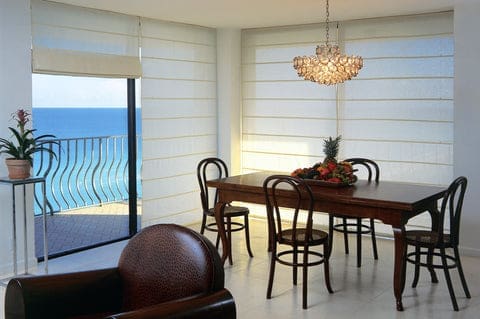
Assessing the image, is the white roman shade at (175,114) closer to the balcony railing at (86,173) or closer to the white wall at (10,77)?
the balcony railing at (86,173)

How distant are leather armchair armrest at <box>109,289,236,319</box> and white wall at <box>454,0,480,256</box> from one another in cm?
359


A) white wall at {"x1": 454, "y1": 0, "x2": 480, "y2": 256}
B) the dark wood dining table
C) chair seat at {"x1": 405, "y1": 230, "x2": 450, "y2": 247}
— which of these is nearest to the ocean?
the dark wood dining table

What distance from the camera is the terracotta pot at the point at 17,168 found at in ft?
14.8

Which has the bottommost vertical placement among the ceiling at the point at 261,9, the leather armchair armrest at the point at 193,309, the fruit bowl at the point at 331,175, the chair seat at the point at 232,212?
the chair seat at the point at 232,212

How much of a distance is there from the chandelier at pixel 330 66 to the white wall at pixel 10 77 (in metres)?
2.32

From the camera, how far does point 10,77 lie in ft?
15.6

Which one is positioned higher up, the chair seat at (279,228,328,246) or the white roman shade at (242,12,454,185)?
the white roman shade at (242,12,454,185)

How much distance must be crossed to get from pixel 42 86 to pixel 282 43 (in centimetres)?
272

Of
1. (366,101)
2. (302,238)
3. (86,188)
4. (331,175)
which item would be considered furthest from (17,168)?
(366,101)

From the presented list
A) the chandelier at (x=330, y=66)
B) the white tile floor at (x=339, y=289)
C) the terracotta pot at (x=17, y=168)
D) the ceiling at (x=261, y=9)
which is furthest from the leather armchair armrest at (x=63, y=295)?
the ceiling at (x=261, y=9)

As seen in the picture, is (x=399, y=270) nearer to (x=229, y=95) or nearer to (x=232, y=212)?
(x=232, y=212)

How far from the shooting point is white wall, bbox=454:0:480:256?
5250mm

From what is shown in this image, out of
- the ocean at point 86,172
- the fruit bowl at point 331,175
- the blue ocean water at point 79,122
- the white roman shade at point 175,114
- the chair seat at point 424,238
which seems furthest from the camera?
the blue ocean water at point 79,122

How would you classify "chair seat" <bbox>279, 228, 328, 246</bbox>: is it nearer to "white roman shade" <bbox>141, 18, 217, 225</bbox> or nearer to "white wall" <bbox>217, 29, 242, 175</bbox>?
"white roman shade" <bbox>141, 18, 217, 225</bbox>
